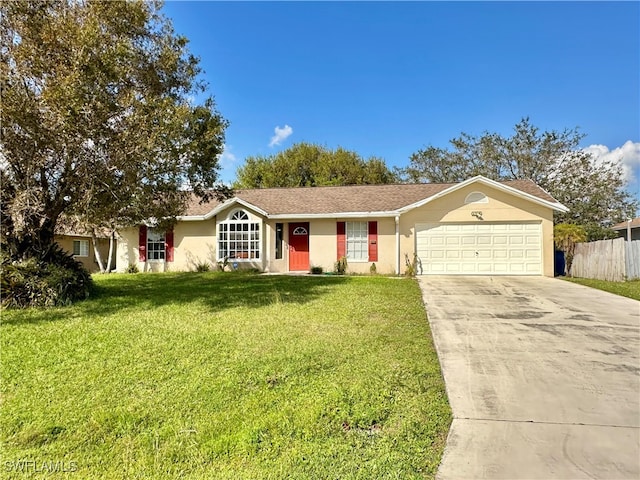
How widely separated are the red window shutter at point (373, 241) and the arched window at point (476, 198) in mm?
3828

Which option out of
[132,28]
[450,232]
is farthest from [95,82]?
[450,232]

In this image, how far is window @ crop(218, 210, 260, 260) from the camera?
55.3 feet

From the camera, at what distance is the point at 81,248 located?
2233cm

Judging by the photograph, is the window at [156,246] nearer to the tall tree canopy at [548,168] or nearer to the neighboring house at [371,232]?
the neighboring house at [371,232]

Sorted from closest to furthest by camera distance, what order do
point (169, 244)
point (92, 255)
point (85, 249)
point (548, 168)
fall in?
point (169, 244) → point (85, 249) → point (92, 255) → point (548, 168)

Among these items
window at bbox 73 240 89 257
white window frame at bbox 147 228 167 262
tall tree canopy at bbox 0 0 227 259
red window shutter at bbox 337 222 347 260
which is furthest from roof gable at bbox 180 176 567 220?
window at bbox 73 240 89 257

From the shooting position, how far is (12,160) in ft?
25.6

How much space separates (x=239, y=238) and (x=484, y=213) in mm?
10434

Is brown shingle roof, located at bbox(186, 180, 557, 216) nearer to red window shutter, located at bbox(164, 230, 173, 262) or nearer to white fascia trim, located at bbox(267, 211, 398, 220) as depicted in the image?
white fascia trim, located at bbox(267, 211, 398, 220)

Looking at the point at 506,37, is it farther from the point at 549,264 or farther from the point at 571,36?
the point at 549,264

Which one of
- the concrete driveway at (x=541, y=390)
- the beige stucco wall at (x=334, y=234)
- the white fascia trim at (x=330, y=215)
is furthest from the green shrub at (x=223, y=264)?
the concrete driveway at (x=541, y=390)

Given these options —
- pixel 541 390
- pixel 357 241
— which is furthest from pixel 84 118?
pixel 357 241

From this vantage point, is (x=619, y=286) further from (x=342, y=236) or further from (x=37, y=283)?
(x=37, y=283)

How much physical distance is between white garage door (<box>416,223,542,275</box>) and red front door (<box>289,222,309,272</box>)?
4.85 metres
